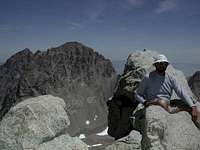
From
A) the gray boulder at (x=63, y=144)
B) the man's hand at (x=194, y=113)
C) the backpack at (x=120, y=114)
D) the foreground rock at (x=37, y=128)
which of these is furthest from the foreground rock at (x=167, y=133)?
the backpack at (x=120, y=114)

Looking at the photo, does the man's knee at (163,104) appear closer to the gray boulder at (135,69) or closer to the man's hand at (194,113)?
the man's hand at (194,113)

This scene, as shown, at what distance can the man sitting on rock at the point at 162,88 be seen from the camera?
48.8 ft

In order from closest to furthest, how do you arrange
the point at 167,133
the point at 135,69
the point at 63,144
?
the point at 167,133 → the point at 63,144 → the point at 135,69

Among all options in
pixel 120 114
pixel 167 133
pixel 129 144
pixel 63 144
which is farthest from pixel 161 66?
pixel 120 114

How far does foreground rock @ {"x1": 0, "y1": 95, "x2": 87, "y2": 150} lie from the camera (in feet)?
45.3

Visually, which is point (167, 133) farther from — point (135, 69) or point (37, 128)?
point (135, 69)

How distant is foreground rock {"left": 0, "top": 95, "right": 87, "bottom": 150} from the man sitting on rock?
368 cm

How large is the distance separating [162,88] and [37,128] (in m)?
5.72

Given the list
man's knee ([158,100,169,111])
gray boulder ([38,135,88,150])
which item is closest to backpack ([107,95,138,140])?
gray boulder ([38,135,88,150])

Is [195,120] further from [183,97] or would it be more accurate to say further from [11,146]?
[11,146]

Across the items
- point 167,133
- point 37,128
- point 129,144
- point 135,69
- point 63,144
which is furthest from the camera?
point 135,69

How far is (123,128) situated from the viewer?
32.8 m

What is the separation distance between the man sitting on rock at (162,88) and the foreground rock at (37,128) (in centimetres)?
368

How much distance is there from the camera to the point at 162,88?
15273 mm
